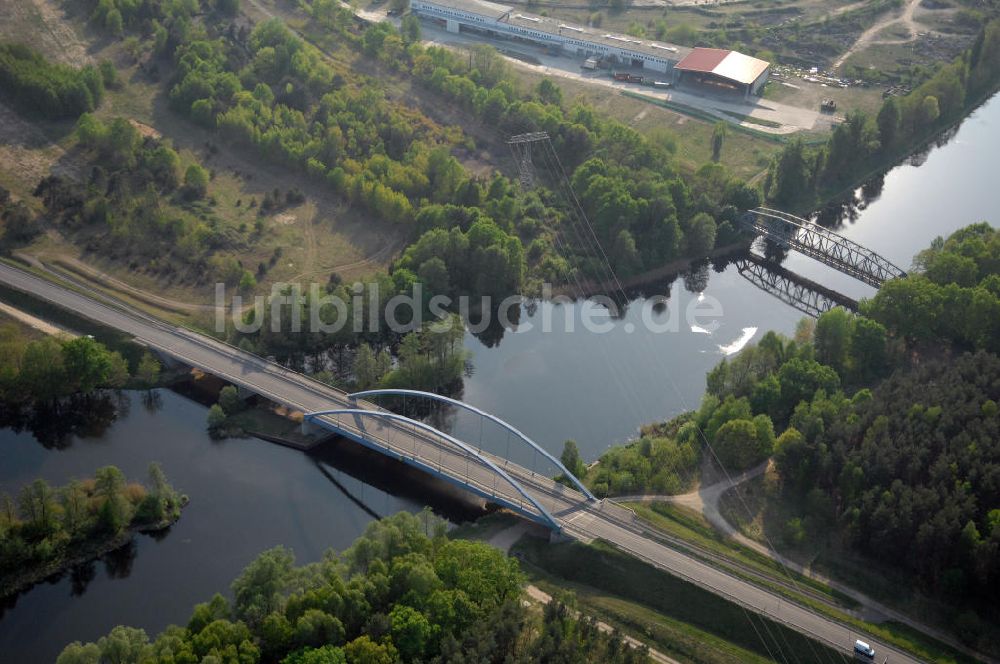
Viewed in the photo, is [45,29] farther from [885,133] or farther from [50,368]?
[885,133]

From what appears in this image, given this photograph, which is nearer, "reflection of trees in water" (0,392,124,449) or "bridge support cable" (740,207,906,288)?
"reflection of trees in water" (0,392,124,449)

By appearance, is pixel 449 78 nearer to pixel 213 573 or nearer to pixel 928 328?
pixel 928 328

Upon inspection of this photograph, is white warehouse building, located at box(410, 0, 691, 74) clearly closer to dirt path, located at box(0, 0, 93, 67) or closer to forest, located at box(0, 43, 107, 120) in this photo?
dirt path, located at box(0, 0, 93, 67)

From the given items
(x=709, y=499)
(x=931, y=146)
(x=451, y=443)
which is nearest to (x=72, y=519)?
(x=451, y=443)

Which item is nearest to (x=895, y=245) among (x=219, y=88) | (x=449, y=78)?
(x=449, y=78)

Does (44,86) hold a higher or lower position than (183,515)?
higher

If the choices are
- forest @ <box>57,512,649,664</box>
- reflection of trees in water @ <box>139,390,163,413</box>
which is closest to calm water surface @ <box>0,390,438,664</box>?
reflection of trees in water @ <box>139,390,163,413</box>

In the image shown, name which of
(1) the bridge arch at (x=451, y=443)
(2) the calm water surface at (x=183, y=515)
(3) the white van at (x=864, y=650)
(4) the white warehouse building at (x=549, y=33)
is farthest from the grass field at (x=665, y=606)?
(4) the white warehouse building at (x=549, y=33)
